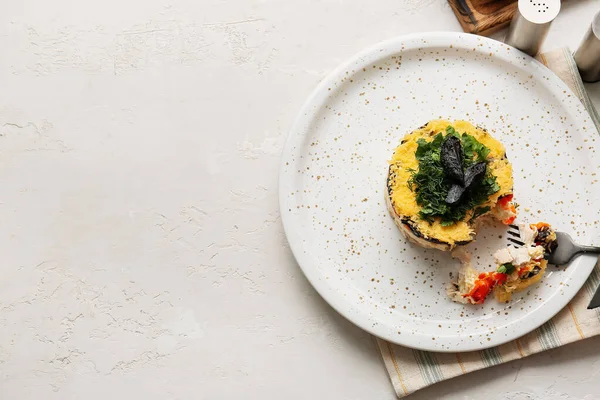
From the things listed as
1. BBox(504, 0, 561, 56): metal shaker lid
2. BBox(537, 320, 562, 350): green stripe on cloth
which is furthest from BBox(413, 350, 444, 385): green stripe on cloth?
BBox(504, 0, 561, 56): metal shaker lid

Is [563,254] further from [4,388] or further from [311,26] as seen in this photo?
[4,388]

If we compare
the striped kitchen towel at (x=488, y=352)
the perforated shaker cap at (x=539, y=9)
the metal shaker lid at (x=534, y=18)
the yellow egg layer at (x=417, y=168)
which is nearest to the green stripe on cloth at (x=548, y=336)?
the striped kitchen towel at (x=488, y=352)

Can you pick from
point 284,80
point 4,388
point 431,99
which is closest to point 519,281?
point 431,99

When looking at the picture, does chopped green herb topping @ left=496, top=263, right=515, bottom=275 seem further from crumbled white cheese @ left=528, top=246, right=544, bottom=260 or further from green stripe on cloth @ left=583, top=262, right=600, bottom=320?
green stripe on cloth @ left=583, top=262, right=600, bottom=320

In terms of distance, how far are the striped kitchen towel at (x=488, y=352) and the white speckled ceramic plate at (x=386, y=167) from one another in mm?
180

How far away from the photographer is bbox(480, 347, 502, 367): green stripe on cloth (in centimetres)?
461

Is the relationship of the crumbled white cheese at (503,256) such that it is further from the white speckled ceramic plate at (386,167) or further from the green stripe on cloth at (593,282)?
the green stripe on cloth at (593,282)

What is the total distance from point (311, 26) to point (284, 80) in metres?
0.47

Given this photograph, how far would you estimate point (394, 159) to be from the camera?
4.43 m

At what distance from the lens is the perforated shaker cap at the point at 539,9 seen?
4453 mm

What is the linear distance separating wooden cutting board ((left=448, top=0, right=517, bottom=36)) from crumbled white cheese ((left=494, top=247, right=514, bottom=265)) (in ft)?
5.45

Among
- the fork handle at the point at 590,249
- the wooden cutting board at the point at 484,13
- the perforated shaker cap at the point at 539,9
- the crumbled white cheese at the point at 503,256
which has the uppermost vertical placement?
the perforated shaker cap at the point at 539,9

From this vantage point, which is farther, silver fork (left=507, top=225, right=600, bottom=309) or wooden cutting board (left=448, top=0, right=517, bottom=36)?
wooden cutting board (left=448, top=0, right=517, bottom=36)

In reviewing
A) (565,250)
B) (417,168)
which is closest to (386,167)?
(417,168)
